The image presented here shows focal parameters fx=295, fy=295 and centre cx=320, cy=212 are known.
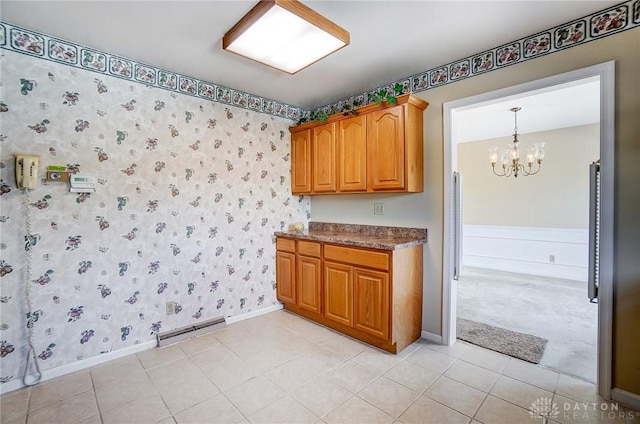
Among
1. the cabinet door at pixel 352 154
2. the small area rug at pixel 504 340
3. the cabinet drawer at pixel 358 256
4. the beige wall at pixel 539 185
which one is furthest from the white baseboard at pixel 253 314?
the beige wall at pixel 539 185

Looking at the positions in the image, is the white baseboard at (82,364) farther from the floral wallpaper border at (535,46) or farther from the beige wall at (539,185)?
the beige wall at (539,185)

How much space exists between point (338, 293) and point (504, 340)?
163cm

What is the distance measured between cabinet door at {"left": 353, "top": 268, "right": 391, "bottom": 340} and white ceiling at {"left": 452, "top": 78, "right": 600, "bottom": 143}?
5.05 ft

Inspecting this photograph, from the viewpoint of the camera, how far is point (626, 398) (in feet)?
6.29

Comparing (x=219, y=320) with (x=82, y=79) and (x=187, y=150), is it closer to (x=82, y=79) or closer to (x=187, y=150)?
(x=187, y=150)

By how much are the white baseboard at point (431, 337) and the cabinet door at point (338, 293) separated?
73 cm

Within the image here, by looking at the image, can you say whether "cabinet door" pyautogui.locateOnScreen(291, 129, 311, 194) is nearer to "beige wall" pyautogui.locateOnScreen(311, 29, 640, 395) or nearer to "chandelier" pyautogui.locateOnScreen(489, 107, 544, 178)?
"beige wall" pyautogui.locateOnScreen(311, 29, 640, 395)

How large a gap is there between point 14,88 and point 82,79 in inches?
16.7

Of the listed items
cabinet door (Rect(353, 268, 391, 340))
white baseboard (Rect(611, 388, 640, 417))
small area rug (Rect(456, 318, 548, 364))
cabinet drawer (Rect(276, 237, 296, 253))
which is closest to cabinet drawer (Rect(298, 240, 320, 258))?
cabinet drawer (Rect(276, 237, 296, 253))

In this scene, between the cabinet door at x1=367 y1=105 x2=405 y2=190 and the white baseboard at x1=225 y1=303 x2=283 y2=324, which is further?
the white baseboard at x1=225 y1=303 x2=283 y2=324

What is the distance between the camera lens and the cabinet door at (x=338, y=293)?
9.30 ft

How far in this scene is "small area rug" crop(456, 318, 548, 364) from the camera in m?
2.57

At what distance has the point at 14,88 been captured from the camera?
2.12 metres

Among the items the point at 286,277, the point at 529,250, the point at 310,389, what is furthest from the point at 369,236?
the point at 529,250
